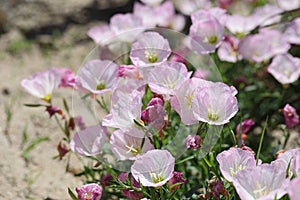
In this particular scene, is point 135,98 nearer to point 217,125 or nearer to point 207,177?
point 217,125

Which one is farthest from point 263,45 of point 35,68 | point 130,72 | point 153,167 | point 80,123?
point 35,68

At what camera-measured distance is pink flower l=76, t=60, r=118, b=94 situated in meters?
1.94

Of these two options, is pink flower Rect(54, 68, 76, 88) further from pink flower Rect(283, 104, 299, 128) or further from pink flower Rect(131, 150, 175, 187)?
pink flower Rect(283, 104, 299, 128)

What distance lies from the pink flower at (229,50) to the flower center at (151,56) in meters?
0.45

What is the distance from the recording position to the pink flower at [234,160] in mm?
1592

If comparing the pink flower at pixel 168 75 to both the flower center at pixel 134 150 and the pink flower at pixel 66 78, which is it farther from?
the pink flower at pixel 66 78

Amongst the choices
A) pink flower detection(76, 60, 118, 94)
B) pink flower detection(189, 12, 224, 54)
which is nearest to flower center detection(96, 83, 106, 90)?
pink flower detection(76, 60, 118, 94)

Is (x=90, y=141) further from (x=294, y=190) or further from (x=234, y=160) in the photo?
(x=294, y=190)

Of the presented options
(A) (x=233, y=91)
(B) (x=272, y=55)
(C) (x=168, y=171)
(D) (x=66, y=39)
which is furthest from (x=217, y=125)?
(D) (x=66, y=39)

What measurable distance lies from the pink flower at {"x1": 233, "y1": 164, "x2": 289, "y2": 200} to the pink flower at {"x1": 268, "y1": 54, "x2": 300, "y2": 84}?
802 mm

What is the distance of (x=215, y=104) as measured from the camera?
1706 mm

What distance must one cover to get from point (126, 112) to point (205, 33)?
0.52 m

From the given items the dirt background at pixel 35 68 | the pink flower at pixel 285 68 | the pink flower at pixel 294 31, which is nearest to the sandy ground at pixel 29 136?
the dirt background at pixel 35 68

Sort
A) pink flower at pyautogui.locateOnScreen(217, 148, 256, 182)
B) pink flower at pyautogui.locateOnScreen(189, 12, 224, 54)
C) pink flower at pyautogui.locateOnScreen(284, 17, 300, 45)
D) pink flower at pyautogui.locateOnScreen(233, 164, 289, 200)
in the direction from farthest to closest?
pink flower at pyautogui.locateOnScreen(284, 17, 300, 45) < pink flower at pyautogui.locateOnScreen(189, 12, 224, 54) < pink flower at pyautogui.locateOnScreen(217, 148, 256, 182) < pink flower at pyautogui.locateOnScreen(233, 164, 289, 200)
